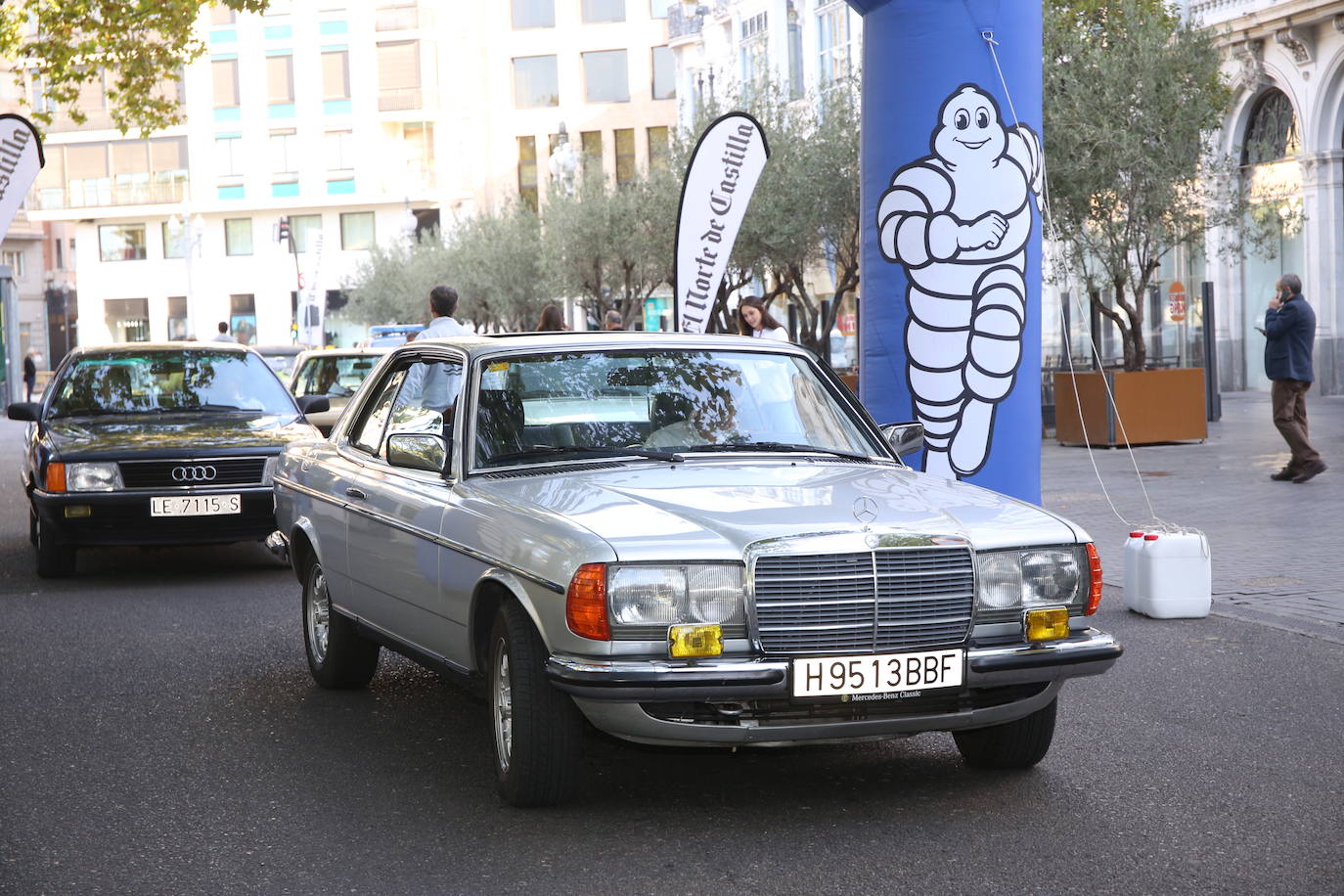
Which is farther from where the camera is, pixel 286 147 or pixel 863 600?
pixel 286 147

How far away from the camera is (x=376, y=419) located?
301 inches

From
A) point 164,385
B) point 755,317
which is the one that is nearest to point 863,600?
point 164,385

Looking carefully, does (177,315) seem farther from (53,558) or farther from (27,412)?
(53,558)

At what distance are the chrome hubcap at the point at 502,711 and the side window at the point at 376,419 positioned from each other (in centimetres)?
189

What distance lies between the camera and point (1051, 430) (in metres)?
26.7

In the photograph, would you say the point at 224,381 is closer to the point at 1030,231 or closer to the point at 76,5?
the point at 1030,231

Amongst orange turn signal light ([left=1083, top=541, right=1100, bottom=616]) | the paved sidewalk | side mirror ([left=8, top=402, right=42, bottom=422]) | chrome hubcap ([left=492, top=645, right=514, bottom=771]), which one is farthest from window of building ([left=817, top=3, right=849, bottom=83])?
chrome hubcap ([left=492, top=645, right=514, bottom=771])

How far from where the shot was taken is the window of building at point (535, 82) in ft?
265

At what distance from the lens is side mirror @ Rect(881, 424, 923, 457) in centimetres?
691

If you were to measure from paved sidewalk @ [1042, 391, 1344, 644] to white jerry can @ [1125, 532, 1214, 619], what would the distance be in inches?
10.1

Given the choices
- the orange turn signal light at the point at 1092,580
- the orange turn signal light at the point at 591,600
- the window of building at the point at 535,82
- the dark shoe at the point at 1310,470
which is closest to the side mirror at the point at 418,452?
the orange turn signal light at the point at 591,600

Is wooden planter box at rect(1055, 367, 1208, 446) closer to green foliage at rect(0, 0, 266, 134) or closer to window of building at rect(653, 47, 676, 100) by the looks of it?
green foliage at rect(0, 0, 266, 134)

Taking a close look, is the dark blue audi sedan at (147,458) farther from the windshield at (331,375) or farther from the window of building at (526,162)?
the window of building at (526,162)

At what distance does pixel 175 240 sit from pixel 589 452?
79199mm
